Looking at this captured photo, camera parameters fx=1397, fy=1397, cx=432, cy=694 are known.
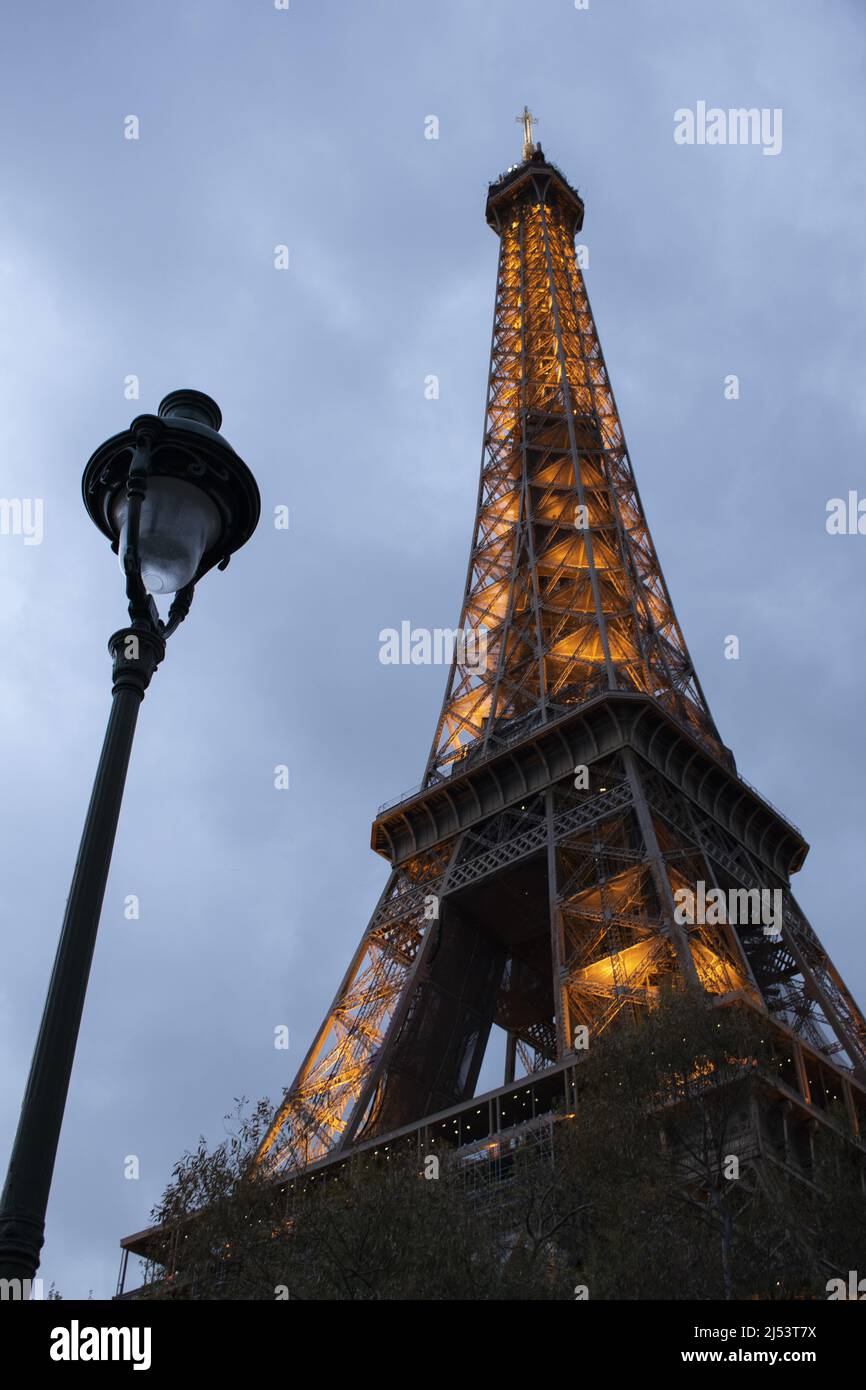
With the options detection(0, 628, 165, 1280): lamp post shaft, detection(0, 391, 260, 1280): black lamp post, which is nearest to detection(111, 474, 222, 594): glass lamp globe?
detection(0, 391, 260, 1280): black lamp post

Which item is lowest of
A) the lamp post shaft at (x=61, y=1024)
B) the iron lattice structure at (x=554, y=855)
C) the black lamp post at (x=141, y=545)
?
the lamp post shaft at (x=61, y=1024)

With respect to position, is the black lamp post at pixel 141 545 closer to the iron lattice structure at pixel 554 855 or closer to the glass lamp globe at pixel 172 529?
the glass lamp globe at pixel 172 529

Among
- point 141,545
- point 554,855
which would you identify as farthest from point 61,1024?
point 554,855

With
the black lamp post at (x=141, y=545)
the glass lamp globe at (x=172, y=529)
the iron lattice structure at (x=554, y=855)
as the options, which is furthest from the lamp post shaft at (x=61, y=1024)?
the iron lattice structure at (x=554, y=855)

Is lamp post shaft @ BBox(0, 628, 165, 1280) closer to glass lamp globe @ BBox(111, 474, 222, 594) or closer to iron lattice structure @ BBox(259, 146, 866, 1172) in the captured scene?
glass lamp globe @ BBox(111, 474, 222, 594)

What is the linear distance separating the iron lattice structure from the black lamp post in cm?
2173

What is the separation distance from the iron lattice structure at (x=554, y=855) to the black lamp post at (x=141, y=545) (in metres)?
21.7

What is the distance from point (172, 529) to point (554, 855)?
115ft

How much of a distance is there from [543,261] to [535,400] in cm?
1339

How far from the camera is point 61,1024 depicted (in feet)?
23.7

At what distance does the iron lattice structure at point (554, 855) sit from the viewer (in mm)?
38531

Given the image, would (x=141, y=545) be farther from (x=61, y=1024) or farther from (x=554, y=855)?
(x=554, y=855)

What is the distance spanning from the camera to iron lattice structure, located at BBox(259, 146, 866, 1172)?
38.5 metres
